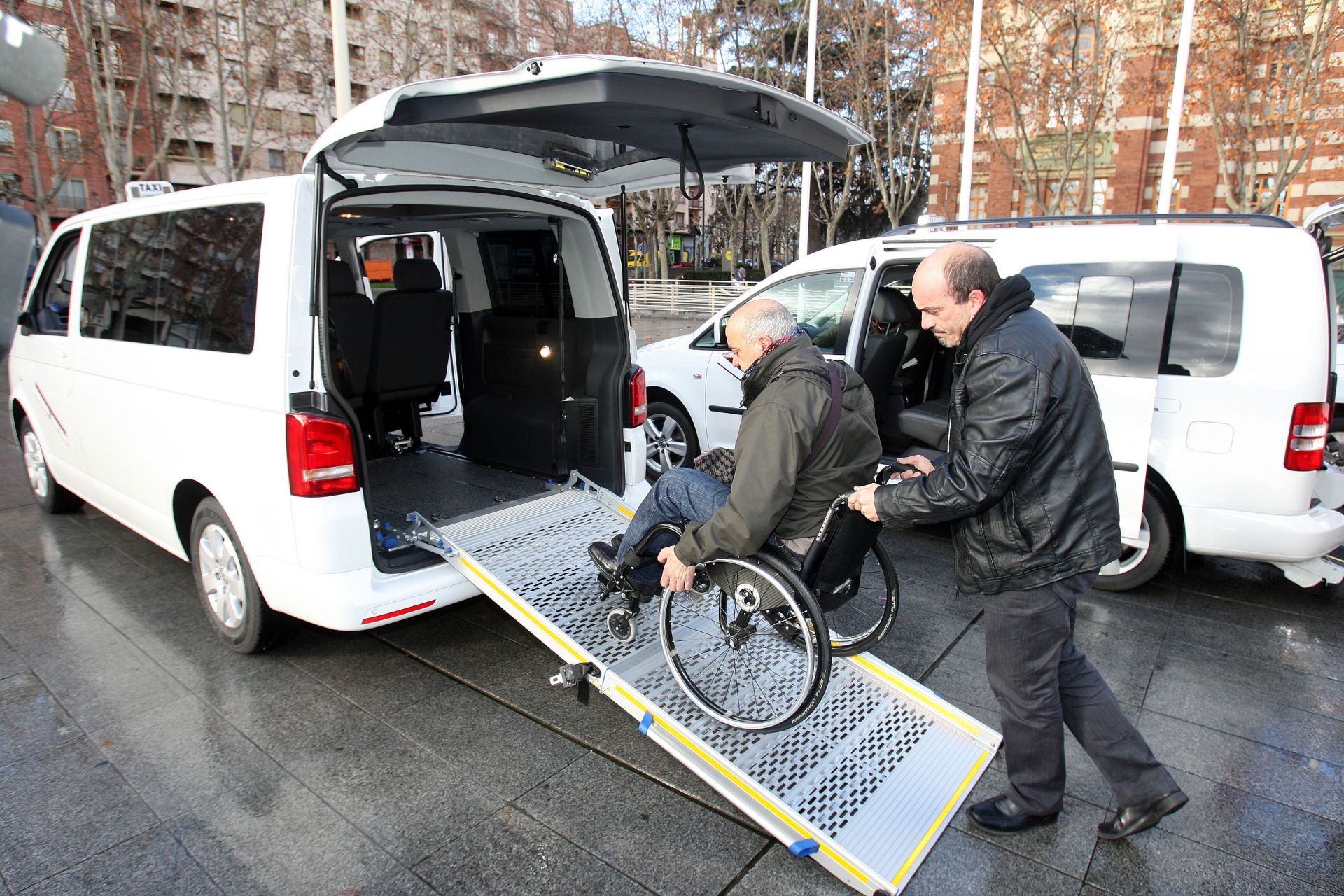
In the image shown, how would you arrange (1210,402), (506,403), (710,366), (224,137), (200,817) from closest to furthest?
(200,817), (1210,402), (506,403), (710,366), (224,137)

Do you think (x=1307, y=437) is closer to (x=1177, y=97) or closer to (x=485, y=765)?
(x=485, y=765)

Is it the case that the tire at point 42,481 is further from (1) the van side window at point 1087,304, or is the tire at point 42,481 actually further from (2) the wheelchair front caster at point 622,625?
(1) the van side window at point 1087,304

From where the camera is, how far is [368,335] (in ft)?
15.3

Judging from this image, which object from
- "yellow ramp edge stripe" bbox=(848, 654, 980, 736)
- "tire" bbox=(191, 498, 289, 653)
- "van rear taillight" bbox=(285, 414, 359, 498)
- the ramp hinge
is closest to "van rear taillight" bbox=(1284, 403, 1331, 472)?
"yellow ramp edge stripe" bbox=(848, 654, 980, 736)

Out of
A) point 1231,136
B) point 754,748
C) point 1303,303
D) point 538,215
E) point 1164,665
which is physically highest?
point 1231,136

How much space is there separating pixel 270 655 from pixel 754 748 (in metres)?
2.26

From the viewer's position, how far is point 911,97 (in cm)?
2609

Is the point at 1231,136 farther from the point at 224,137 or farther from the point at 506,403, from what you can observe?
the point at 224,137

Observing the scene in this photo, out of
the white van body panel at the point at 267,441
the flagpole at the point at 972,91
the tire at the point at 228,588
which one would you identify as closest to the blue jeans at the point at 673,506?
the white van body panel at the point at 267,441

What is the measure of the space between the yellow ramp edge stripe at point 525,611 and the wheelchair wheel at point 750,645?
0.31 meters

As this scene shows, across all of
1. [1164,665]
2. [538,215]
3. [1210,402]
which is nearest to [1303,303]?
[1210,402]

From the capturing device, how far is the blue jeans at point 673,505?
2.85m

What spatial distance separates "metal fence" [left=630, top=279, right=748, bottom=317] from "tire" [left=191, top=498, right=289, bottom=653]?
1790 cm

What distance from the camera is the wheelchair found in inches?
97.4
